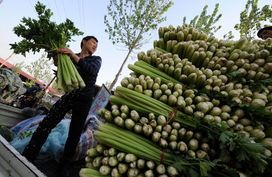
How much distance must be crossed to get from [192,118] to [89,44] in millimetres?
1974

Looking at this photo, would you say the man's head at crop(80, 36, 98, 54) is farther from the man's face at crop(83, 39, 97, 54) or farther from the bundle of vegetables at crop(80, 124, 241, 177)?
the bundle of vegetables at crop(80, 124, 241, 177)

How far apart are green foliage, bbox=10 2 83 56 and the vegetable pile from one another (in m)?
1.28

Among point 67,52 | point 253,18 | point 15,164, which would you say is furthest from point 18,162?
point 253,18

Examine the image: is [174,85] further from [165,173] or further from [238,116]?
[165,173]

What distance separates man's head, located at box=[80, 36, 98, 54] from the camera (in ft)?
10.1

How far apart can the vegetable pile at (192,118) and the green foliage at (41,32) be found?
4.21ft

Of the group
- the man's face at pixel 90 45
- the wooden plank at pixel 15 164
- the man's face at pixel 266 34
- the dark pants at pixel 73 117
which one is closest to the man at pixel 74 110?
the dark pants at pixel 73 117

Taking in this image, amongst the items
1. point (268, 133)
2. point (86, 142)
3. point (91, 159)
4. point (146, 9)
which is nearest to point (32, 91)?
point (86, 142)

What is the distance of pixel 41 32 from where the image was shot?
9.16 ft

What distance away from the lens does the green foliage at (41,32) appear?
2.72 meters

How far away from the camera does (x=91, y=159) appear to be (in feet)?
5.22

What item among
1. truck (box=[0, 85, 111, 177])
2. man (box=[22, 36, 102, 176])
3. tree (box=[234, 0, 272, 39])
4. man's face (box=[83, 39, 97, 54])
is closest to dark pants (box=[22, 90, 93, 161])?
man (box=[22, 36, 102, 176])

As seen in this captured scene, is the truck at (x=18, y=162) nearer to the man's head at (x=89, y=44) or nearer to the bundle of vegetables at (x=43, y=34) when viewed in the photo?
the bundle of vegetables at (x=43, y=34)

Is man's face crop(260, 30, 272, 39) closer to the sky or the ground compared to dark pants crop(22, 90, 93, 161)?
closer to the sky
